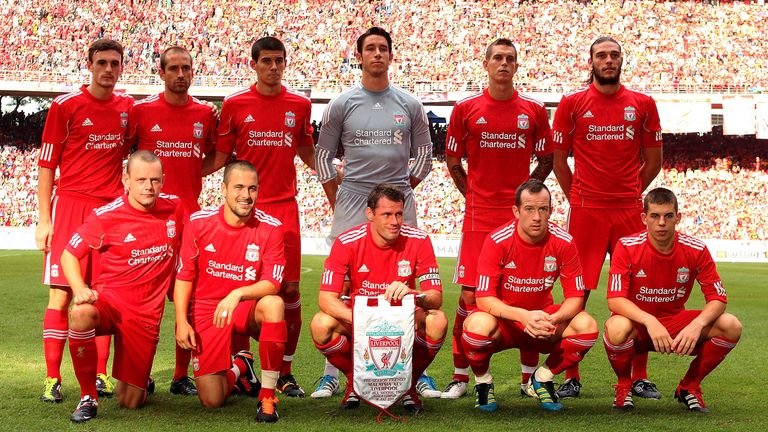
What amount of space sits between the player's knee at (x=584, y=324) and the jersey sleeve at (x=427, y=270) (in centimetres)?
81

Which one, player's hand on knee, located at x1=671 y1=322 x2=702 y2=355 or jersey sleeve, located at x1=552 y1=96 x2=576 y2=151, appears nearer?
player's hand on knee, located at x1=671 y1=322 x2=702 y2=355

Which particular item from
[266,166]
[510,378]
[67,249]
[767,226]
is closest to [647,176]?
[510,378]

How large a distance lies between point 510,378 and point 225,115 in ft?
9.22

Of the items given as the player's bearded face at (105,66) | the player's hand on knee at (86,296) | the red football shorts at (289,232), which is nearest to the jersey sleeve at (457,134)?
the red football shorts at (289,232)

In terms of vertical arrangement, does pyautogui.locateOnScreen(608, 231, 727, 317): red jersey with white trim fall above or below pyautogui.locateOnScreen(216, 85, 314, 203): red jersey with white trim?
below

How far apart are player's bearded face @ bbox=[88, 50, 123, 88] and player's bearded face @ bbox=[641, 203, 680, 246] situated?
11.6ft

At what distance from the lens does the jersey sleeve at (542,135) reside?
6512mm

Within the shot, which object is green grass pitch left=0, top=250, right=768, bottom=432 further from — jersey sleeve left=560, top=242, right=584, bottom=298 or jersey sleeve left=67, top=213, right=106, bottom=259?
jersey sleeve left=67, top=213, right=106, bottom=259

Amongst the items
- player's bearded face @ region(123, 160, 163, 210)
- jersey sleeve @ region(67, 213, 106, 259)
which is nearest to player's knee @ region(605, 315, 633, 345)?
player's bearded face @ region(123, 160, 163, 210)

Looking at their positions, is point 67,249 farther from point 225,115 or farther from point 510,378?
point 510,378

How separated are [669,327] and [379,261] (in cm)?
179

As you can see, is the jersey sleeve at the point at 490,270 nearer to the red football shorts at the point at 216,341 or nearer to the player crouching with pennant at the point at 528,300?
the player crouching with pennant at the point at 528,300

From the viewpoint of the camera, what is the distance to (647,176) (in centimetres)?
669

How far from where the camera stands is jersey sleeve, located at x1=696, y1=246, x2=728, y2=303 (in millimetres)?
5406
